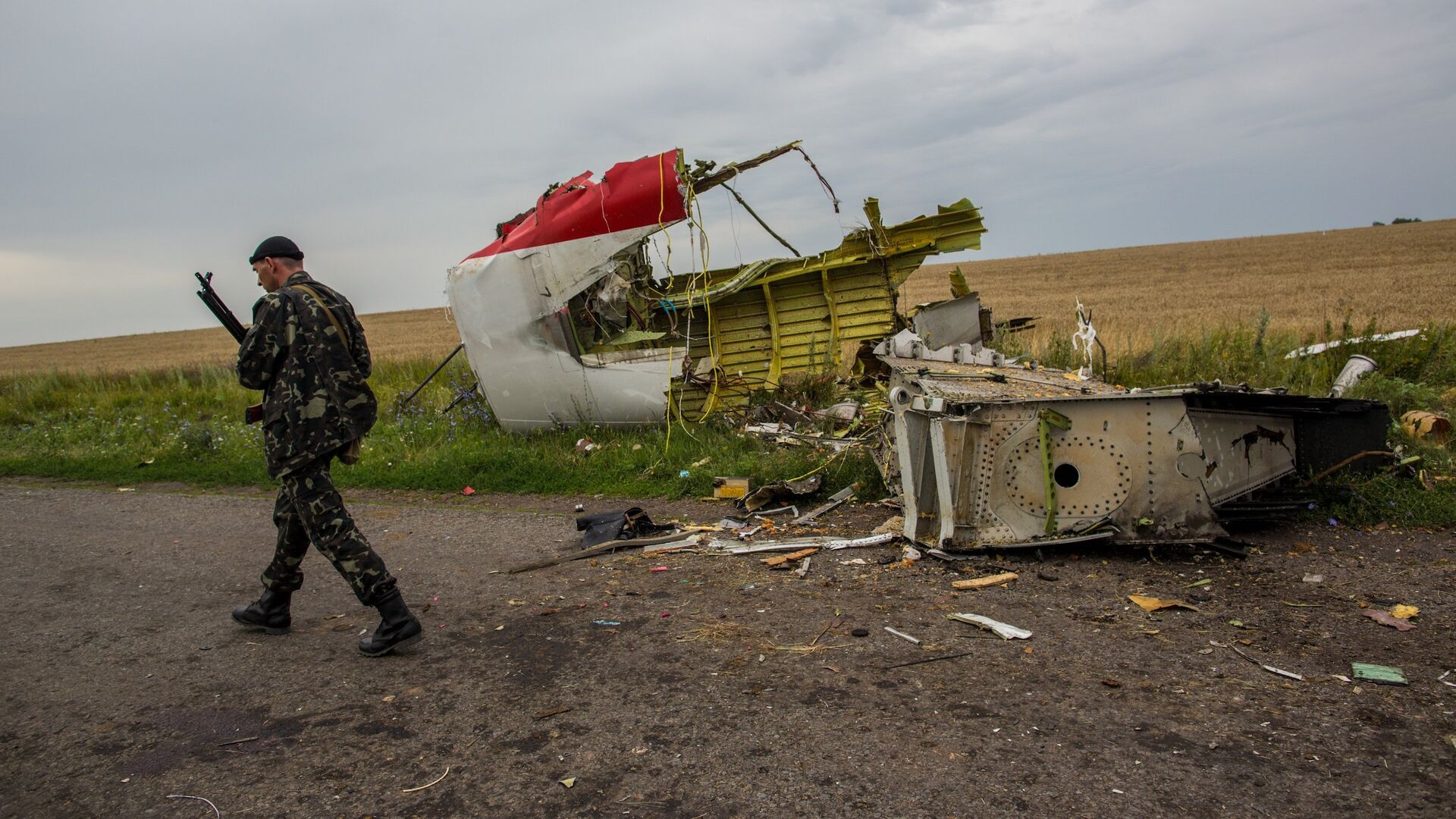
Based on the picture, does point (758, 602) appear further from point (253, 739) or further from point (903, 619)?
point (253, 739)

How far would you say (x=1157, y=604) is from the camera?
4.33 metres

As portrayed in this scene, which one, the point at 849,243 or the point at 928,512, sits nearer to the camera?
the point at 928,512

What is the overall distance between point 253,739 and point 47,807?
1.99 ft

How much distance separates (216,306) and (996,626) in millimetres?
4387

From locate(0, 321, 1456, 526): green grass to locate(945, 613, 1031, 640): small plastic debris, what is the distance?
8.63 feet

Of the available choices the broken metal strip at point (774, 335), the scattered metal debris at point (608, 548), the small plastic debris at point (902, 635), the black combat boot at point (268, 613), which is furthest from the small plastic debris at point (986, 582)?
the broken metal strip at point (774, 335)

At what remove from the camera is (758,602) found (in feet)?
15.2

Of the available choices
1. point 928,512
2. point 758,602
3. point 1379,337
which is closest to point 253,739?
point 758,602

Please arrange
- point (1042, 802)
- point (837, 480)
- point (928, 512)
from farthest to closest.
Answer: point (837, 480), point (928, 512), point (1042, 802)

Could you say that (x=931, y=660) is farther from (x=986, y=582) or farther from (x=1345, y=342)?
(x=1345, y=342)

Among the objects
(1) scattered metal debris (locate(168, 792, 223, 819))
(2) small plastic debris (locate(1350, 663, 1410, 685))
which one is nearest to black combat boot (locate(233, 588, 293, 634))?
(1) scattered metal debris (locate(168, 792, 223, 819))

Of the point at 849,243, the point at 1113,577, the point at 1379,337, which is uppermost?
the point at 849,243

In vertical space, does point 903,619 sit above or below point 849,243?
below

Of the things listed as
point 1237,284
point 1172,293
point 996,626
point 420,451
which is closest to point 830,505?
point 996,626
